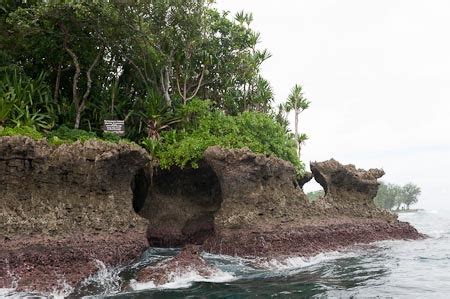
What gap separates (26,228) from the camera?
1150 cm

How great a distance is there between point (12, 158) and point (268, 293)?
24.0 ft

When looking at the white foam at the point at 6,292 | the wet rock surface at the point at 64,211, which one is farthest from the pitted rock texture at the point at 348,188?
the white foam at the point at 6,292

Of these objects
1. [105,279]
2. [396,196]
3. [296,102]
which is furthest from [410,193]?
[105,279]

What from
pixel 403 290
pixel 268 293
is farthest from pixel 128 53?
pixel 403 290

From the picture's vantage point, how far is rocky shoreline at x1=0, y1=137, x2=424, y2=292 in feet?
37.6

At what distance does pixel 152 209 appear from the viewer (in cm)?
1759

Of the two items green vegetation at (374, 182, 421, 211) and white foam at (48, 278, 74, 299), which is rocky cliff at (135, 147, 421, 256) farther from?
green vegetation at (374, 182, 421, 211)

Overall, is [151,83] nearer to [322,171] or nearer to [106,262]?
[322,171]

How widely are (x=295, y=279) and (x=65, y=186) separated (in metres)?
6.84

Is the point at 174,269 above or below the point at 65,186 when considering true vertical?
below

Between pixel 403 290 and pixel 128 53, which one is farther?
pixel 128 53

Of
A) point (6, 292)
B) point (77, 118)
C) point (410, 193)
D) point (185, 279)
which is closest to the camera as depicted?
point (6, 292)

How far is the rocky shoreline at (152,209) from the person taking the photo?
37.6 feet

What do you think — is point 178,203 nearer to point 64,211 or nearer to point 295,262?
point 295,262
